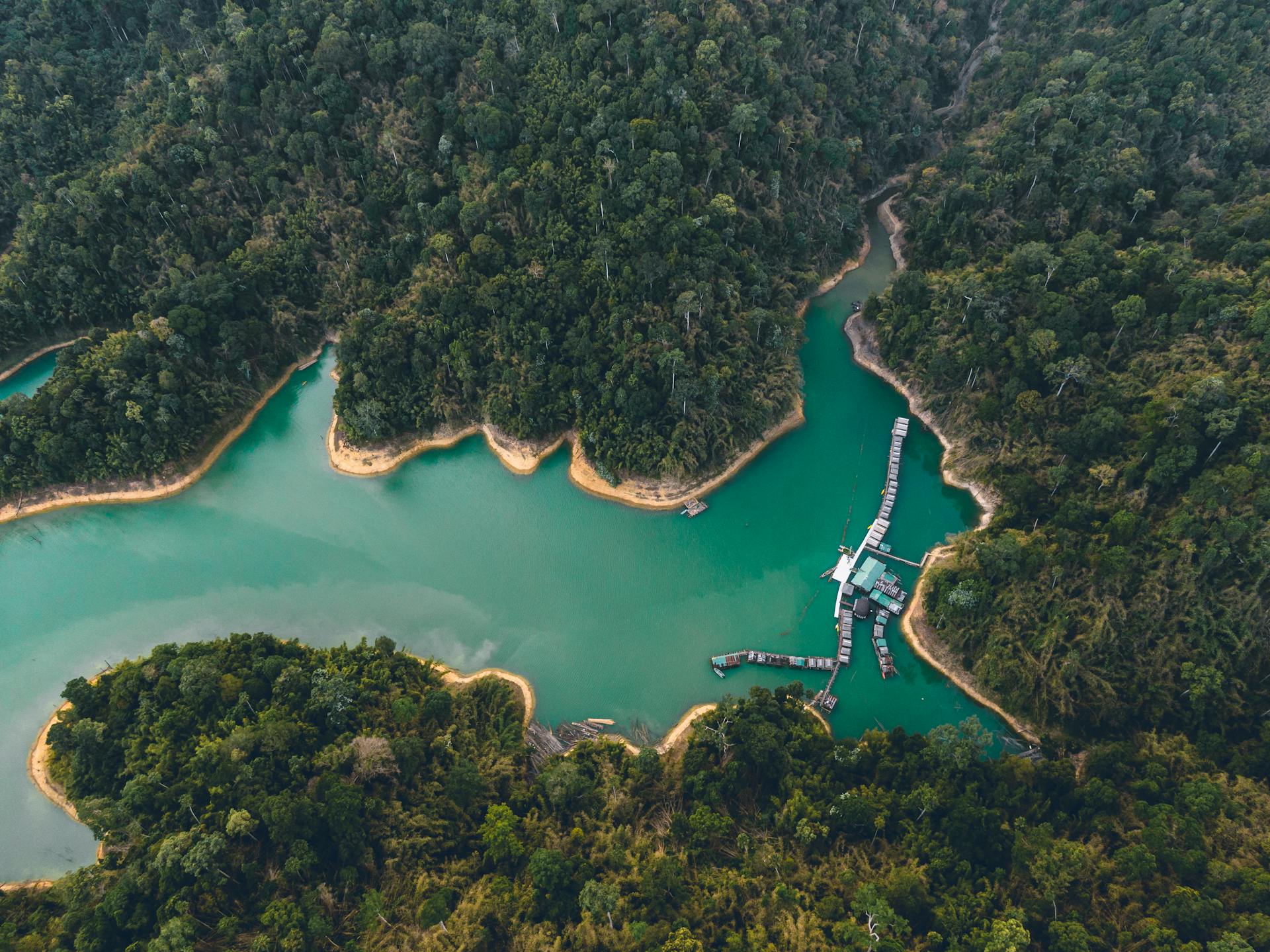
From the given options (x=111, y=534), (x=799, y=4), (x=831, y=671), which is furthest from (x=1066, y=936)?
(x=799, y=4)

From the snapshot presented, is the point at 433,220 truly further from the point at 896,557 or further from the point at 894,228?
the point at 896,557

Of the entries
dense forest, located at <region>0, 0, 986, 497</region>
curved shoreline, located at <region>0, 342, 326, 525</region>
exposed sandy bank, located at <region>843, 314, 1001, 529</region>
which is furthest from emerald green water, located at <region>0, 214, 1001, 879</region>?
dense forest, located at <region>0, 0, 986, 497</region>

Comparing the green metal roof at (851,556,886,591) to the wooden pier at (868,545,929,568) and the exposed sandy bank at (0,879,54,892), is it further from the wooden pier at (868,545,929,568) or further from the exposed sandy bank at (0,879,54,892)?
the exposed sandy bank at (0,879,54,892)

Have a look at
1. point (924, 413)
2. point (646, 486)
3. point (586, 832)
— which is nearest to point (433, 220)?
point (646, 486)

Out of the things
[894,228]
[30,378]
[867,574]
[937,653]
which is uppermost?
[30,378]

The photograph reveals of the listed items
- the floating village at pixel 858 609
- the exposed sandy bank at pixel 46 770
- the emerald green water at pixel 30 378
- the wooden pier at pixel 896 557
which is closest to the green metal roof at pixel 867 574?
the floating village at pixel 858 609

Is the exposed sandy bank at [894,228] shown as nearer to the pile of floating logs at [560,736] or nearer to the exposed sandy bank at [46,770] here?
the pile of floating logs at [560,736]
